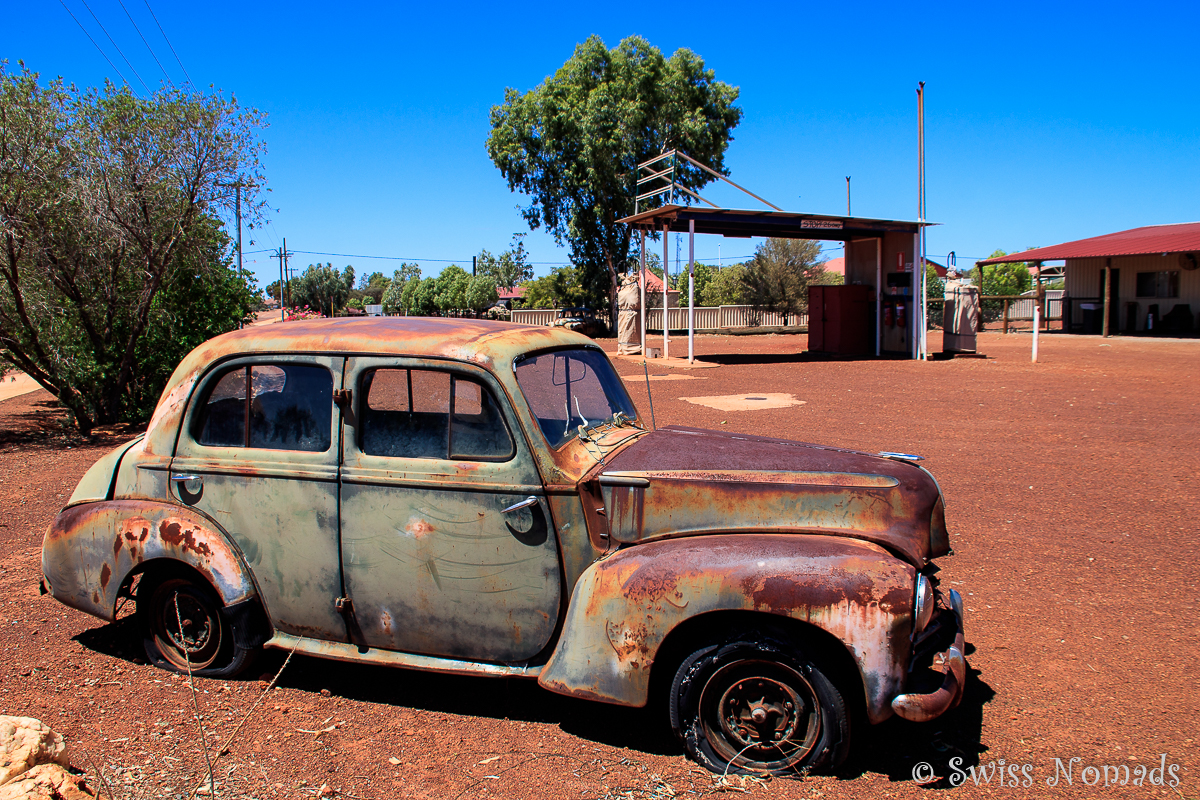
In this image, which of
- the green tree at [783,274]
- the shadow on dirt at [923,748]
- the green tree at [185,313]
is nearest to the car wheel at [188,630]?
the shadow on dirt at [923,748]

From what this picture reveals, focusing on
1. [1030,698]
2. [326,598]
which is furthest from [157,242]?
[1030,698]

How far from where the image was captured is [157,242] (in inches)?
430

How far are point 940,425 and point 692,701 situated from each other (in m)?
8.48

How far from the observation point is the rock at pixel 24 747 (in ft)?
7.63

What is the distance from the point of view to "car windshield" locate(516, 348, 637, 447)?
3236 mm

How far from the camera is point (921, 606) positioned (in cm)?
261

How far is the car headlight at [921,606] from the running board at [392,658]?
1431 millimetres

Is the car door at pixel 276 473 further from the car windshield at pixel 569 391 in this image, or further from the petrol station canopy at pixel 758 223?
the petrol station canopy at pixel 758 223

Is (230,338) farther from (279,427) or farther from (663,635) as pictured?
(663,635)

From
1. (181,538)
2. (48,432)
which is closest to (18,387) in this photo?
(48,432)

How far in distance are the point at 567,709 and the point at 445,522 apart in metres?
1.01

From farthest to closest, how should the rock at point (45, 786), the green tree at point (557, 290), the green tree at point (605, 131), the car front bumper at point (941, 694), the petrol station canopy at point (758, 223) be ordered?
1. the green tree at point (557, 290)
2. the green tree at point (605, 131)
3. the petrol station canopy at point (758, 223)
4. the car front bumper at point (941, 694)
5. the rock at point (45, 786)

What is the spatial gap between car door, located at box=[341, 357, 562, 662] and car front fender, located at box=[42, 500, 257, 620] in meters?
0.58

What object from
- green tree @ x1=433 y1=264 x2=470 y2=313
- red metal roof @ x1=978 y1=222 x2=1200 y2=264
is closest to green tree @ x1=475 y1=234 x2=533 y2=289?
green tree @ x1=433 y1=264 x2=470 y2=313
